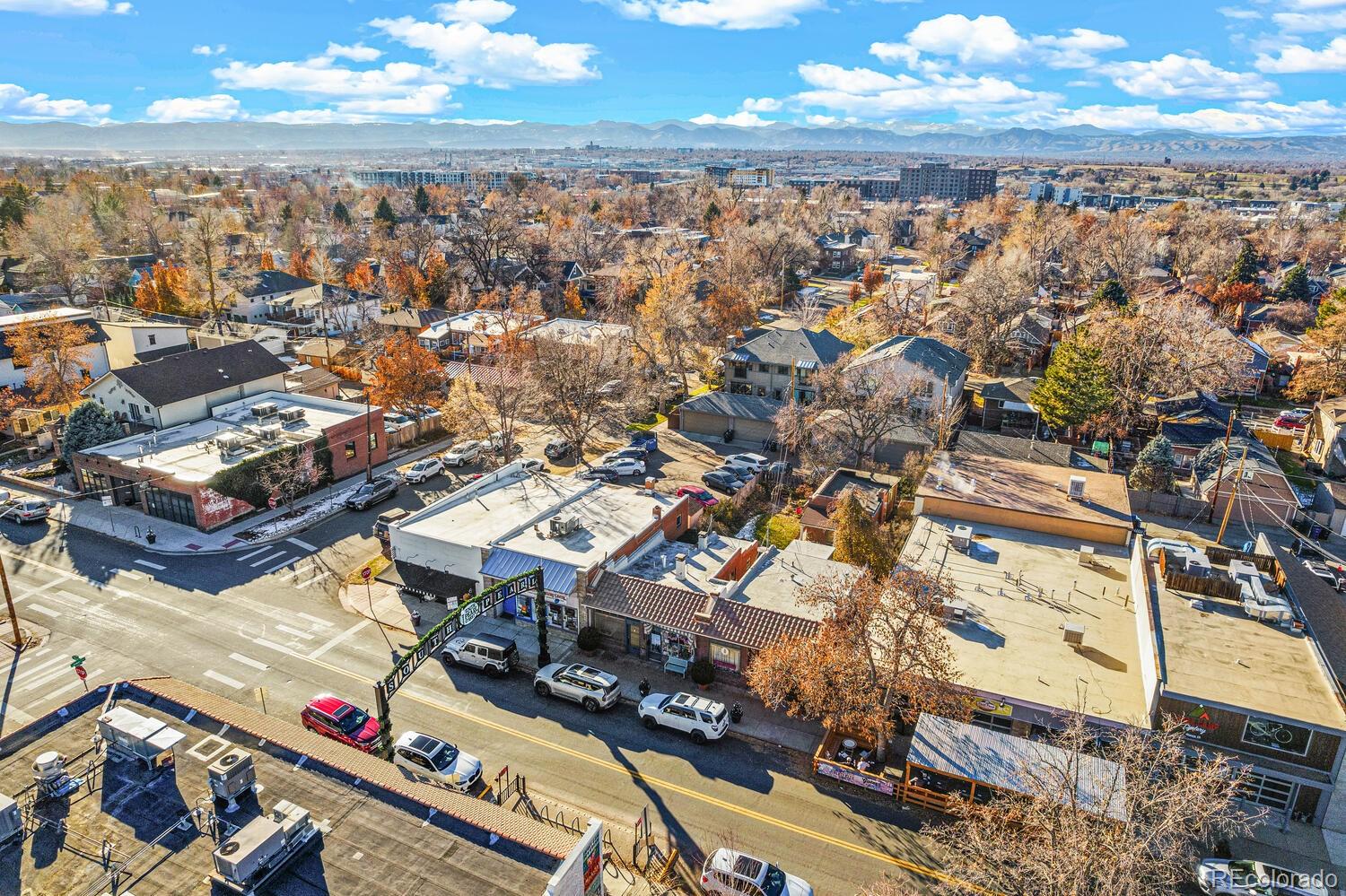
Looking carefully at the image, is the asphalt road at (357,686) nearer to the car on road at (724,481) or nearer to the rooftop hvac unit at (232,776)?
the rooftop hvac unit at (232,776)

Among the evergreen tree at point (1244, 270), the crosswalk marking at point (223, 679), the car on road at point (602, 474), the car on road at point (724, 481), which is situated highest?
the evergreen tree at point (1244, 270)

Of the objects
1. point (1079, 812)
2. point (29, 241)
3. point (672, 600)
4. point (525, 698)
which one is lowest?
point (525, 698)

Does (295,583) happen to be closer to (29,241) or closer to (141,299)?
(141,299)

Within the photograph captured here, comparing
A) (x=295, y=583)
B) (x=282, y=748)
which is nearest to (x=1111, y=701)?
(x=282, y=748)

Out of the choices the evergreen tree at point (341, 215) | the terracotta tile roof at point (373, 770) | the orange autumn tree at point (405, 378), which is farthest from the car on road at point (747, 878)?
the evergreen tree at point (341, 215)

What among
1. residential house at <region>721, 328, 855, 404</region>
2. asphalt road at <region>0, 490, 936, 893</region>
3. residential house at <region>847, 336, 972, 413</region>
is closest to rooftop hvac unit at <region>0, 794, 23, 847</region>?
asphalt road at <region>0, 490, 936, 893</region>

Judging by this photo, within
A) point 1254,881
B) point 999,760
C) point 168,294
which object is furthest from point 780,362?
point 168,294

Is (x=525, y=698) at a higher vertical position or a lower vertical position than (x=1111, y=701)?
lower
